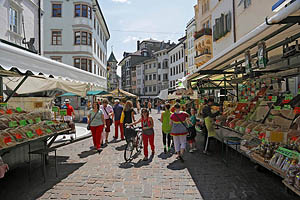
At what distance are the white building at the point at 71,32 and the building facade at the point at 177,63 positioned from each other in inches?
850

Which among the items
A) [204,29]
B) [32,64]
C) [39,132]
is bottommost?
[39,132]

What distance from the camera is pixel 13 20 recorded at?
1509 centimetres

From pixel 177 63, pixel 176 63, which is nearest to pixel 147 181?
pixel 177 63

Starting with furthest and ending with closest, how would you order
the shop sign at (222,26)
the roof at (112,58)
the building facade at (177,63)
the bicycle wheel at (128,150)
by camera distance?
the roof at (112,58)
the building facade at (177,63)
the shop sign at (222,26)
the bicycle wheel at (128,150)

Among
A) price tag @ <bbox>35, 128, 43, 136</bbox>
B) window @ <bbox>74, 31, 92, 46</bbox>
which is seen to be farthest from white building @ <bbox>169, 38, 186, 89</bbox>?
price tag @ <bbox>35, 128, 43, 136</bbox>

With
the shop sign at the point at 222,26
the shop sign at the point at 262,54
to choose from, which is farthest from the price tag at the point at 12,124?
the shop sign at the point at 222,26

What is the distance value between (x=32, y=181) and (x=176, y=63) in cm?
4915

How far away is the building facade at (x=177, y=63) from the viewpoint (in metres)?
48.5

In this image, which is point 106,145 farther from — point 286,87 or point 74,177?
point 286,87

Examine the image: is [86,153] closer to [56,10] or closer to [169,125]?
[169,125]

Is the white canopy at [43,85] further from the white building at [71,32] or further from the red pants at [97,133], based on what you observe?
the white building at [71,32]

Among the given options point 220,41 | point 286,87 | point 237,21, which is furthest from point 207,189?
point 220,41

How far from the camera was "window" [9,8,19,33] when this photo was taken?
14.7 meters

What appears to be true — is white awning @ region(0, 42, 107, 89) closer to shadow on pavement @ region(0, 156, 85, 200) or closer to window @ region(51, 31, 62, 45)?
shadow on pavement @ region(0, 156, 85, 200)
